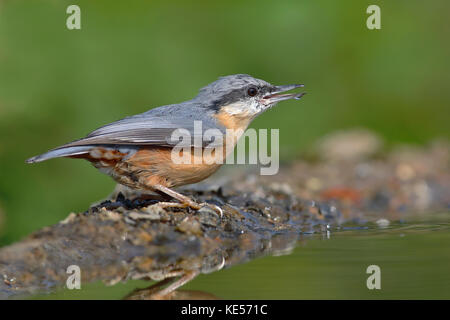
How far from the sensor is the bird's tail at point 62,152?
429cm

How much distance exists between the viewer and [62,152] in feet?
14.2

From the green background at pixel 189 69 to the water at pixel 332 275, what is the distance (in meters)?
3.80

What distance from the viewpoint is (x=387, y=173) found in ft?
22.1

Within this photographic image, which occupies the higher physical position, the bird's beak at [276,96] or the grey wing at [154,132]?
the bird's beak at [276,96]

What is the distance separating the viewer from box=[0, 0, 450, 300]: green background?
772 cm

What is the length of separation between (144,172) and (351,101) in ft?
17.6

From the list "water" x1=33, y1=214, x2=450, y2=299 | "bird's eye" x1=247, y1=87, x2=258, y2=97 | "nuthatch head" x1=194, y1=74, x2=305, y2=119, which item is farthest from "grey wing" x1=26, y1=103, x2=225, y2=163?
"water" x1=33, y1=214, x2=450, y2=299

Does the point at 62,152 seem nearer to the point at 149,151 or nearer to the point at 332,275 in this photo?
the point at 149,151

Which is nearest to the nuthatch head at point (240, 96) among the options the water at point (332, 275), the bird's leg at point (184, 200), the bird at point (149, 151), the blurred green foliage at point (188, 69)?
the bird at point (149, 151)

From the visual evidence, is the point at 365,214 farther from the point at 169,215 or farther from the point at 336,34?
the point at 336,34

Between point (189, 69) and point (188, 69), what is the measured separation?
1 centimetres

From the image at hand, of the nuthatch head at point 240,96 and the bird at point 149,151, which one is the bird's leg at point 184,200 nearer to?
the bird at point 149,151

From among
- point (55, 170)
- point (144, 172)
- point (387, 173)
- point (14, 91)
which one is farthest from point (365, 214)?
point (14, 91)

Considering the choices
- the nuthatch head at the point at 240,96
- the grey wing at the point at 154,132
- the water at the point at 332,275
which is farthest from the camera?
the nuthatch head at the point at 240,96
